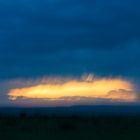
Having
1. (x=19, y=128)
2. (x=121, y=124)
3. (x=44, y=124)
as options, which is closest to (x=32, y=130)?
(x=19, y=128)

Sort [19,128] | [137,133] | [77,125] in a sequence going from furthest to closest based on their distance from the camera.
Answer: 1. [77,125]
2. [19,128]
3. [137,133]

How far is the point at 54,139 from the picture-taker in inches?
1213

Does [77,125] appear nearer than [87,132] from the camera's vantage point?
No

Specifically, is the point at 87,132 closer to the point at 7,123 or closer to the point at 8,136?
the point at 8,136

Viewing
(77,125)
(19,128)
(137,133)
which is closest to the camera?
(137,133)

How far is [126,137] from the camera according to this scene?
3181 cm

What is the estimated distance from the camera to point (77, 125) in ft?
129

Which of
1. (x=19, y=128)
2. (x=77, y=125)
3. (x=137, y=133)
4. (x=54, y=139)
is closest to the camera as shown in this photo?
(x=54, y=139)

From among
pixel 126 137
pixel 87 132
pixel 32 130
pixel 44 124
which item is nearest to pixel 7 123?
pixel 44 124

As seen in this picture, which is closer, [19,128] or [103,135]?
[103,135]

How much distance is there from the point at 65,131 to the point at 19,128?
3353 mm

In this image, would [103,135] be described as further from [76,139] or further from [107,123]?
[107,123]

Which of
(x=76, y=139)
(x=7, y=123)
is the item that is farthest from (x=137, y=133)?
(x=7, y=123)

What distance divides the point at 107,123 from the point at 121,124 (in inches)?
54.5
